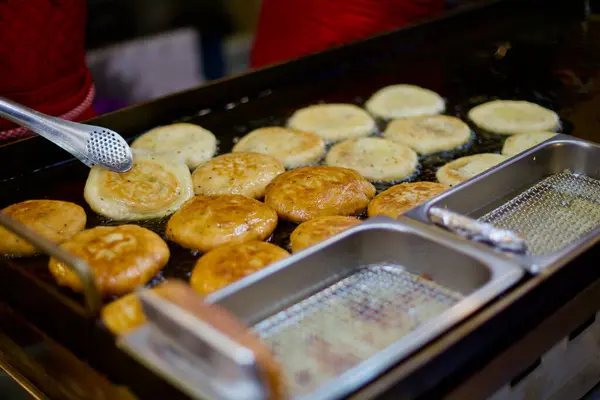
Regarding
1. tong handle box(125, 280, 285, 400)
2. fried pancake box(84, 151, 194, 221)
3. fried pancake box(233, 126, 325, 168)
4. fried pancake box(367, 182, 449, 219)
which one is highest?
tong handle box(125, 280, 285, 400)

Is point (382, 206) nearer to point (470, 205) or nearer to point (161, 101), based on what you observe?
point (470, 205)

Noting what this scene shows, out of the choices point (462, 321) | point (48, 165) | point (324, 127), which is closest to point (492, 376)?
point (462, 321)

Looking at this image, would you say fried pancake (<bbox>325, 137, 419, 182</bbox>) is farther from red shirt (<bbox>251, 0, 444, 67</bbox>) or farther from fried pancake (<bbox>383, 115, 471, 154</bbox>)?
red shirt (<bbox>251, 0, 444, 67</bbox>)

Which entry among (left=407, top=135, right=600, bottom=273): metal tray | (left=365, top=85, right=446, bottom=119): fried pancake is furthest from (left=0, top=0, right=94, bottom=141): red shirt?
(left=407, top=135, right=600, bottom=273): metal tray

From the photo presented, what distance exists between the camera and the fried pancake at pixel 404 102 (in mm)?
3520

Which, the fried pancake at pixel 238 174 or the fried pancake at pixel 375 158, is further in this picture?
the fried pancake at pixel 375 158

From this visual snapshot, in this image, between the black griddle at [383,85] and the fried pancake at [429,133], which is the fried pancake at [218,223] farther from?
the fried pancake at [429,133]

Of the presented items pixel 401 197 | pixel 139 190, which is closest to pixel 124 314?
pixel 139 190

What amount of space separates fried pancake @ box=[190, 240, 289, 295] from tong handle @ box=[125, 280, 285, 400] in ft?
2.04

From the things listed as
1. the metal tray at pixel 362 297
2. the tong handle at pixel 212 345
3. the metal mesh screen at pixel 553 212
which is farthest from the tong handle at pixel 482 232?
the tong handle at pixel 212 345

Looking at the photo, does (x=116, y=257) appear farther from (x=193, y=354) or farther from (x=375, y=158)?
(x=375, y=158)

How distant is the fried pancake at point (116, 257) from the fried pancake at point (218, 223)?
0.34ft

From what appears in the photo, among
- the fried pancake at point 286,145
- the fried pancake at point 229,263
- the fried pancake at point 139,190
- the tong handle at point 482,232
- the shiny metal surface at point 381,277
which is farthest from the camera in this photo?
the fried pancake at point 286,145

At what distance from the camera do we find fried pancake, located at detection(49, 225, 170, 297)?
211 cm
